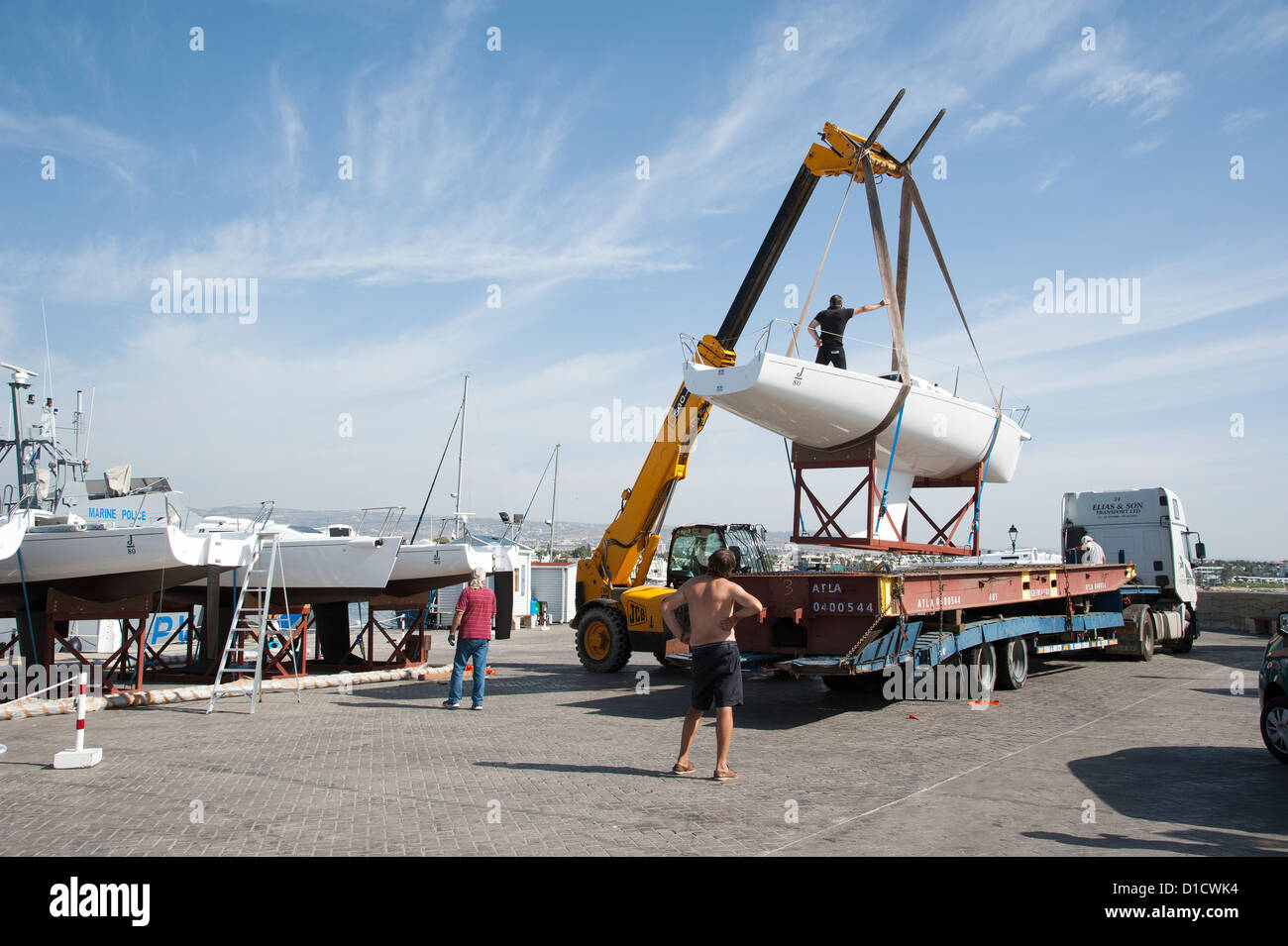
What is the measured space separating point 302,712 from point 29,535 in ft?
15.3

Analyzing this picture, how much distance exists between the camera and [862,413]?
10.9m

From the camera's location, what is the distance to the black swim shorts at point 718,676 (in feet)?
20.5

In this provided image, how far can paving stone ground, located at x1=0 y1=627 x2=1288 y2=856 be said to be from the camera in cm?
490

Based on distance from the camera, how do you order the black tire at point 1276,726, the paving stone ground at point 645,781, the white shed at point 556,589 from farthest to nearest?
the white shed at point 556,589
the black tire at point 1276,726
the paving stone ground at point 645,781

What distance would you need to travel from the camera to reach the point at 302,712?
10.1 m

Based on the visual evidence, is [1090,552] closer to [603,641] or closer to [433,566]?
[603,641]

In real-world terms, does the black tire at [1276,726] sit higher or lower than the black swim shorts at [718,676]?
lower

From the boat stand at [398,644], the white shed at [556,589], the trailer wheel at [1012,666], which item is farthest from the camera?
the white shed at [556,589]

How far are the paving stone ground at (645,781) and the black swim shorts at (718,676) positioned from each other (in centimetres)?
59

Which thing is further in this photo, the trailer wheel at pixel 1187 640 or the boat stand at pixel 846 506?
the trailer wheel at pixel 1187 640

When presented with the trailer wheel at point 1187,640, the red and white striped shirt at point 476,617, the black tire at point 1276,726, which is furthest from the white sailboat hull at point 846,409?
the trailer wheel at point 1187,640

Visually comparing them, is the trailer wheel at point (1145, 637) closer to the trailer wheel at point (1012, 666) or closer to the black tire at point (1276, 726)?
the trailer wheel at point (1012, 666)

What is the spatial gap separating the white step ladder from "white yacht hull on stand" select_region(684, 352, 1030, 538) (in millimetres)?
5661
